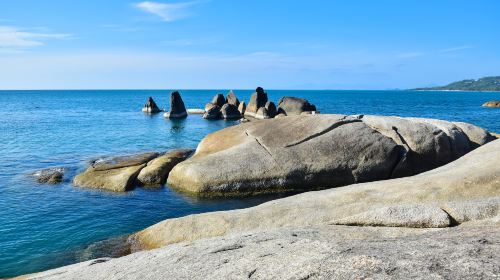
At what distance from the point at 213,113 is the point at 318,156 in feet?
207

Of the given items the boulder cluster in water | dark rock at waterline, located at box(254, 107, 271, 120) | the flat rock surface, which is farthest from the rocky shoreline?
the boulder cluster in water

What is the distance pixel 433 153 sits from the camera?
28688 millimetres

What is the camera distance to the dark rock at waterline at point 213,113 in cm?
8894

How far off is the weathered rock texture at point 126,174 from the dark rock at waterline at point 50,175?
154 cm

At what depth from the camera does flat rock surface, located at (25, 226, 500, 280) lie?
7270mm

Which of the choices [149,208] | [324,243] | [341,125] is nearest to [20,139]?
[149,208]

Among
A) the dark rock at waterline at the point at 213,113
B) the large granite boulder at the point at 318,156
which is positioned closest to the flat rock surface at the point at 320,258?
the large granite boulder at the point at 318,156

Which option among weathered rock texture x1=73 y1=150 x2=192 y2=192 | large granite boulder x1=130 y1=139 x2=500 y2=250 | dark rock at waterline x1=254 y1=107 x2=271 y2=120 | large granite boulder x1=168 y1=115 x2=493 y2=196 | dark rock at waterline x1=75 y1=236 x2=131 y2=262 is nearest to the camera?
large granite boulder x1=130 y1=139 x2=500 y2=250

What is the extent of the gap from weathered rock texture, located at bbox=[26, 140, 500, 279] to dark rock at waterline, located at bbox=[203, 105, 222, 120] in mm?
70551

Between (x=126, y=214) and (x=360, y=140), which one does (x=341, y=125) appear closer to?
(x=360, y=140)

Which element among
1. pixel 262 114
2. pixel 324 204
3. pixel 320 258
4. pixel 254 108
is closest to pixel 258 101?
pixel 254 108

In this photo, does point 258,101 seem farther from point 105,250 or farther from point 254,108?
point 105,250

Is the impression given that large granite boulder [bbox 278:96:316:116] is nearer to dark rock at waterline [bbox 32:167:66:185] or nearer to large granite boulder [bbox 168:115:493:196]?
large granite boulder [bbox 168:115:493:196]

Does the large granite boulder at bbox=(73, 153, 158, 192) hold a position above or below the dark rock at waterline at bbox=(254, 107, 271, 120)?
below
